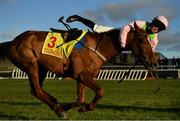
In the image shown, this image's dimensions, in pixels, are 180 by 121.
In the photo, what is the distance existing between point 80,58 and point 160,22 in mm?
1806

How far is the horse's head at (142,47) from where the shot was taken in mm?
10180

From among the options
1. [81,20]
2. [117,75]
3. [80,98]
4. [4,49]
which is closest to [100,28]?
[81,20]

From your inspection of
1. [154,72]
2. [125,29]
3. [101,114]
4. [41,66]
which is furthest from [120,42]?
[101,114]

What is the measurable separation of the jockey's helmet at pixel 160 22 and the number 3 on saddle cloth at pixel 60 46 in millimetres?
1527

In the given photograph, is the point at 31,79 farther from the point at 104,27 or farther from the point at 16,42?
the point at 104,27

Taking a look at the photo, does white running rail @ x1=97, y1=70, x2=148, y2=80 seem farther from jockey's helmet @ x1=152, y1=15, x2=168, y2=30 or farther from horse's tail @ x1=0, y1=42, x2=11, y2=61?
jockey's helmet @ x1=152, y1=15, x2=168, y2=30

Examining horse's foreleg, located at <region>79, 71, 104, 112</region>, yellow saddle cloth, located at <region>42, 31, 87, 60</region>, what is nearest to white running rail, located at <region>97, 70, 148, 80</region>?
yellow saddle cloth, located at <region>42, 31, 87, 60</region>

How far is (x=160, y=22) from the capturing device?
1000 cm

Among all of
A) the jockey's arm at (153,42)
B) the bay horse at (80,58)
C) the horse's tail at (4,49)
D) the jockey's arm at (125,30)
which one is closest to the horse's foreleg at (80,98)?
the bay horse at (80,58)

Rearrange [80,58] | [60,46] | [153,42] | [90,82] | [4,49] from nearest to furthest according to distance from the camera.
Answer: [90,82], [80,58], [60,46], [153,42], [4,49]

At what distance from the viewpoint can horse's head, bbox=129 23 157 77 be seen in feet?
33.4

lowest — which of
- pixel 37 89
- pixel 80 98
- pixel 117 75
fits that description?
pixel 80 98

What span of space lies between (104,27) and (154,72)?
1469 millimetres

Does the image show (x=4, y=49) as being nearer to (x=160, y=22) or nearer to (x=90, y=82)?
(x=90, y=82)
